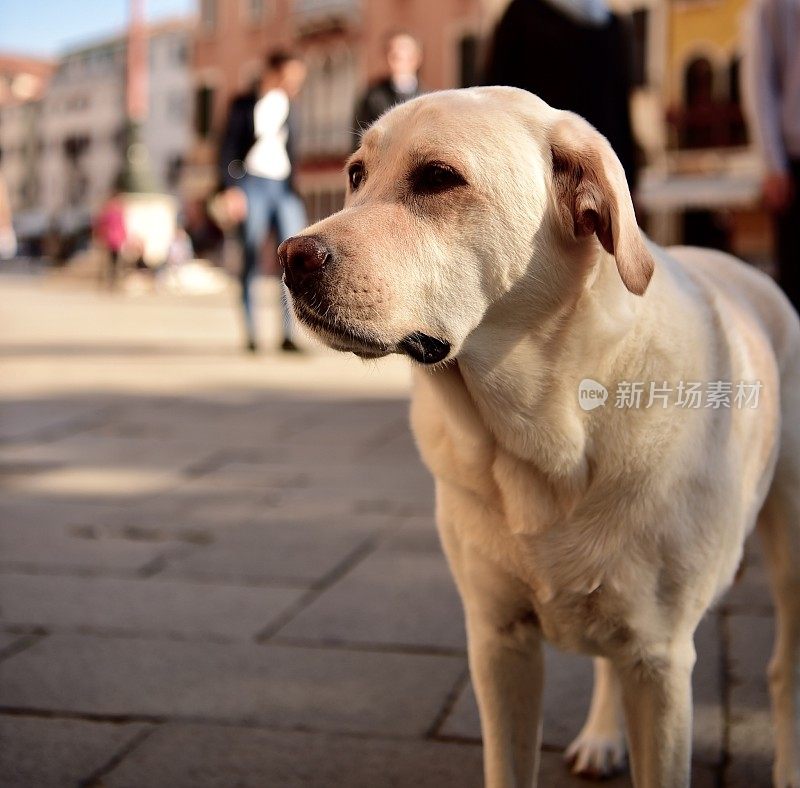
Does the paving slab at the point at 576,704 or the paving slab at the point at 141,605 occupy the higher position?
the paving slab at the point at 576,704

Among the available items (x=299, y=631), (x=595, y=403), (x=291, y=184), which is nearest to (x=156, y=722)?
(x=299, y=631)

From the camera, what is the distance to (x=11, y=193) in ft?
289

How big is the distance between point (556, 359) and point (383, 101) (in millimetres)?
5673

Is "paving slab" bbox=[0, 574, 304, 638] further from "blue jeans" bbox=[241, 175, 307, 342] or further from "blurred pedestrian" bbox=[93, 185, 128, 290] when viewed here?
"blurred pedestrian" bbox=[93, 185, 128, 290]

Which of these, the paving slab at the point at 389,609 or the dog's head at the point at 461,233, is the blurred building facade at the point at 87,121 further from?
the dog's head at the point at 461,233

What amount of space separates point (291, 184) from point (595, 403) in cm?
772

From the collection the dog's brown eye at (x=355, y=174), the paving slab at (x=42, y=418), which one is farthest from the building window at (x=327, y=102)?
the dog's brown eye at (x=355, y=174)

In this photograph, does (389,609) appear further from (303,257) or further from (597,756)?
(303,257)

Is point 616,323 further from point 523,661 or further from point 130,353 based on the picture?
point 130,353

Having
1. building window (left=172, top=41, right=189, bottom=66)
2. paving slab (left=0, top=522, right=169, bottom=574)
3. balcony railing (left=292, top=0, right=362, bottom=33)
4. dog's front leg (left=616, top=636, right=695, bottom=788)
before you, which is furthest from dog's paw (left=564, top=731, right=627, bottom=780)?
building window (left=172, top=41, right=189, bottom=66)

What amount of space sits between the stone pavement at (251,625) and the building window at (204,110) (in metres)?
36.3

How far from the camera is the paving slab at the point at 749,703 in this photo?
2.40m

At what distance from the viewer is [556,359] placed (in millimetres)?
1924

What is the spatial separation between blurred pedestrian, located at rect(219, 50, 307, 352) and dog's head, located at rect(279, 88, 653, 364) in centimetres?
721
